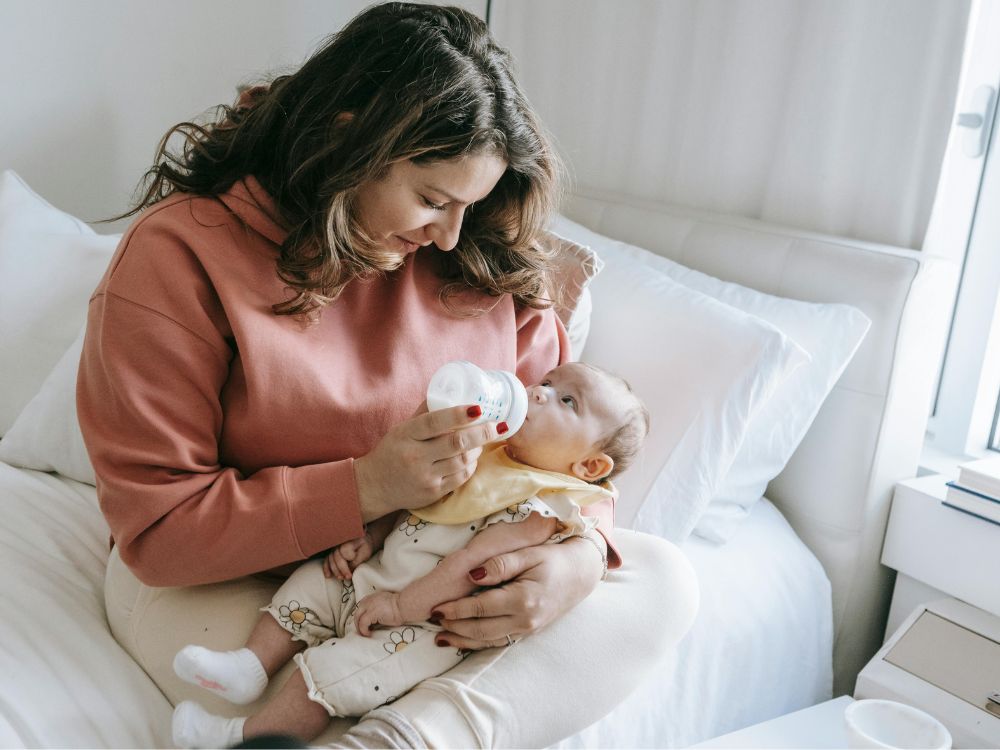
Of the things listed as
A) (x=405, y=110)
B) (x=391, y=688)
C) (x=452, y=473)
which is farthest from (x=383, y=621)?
(x=405, y=110)

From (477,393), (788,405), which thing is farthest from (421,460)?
(788,405)

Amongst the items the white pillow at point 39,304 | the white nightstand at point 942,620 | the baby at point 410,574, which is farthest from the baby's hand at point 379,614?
the white pillow at point 39,304

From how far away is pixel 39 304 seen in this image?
1.84m

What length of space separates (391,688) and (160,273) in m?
0.56

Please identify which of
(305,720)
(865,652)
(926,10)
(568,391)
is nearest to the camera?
(305,720)

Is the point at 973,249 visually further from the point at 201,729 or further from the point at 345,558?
the point at 201,729

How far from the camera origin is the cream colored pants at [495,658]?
1021 mm

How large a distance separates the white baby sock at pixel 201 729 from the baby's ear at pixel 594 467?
517 mm

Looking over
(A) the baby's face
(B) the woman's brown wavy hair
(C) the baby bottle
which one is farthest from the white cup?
(B) the woman's brown wavy hair

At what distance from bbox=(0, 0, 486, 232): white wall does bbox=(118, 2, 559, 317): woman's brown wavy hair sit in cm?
122

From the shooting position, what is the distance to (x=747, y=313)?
166cm

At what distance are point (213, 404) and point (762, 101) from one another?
1.35 metres

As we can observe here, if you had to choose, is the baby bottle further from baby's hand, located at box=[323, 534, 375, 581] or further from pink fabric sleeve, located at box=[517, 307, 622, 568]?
pink fabric sleeve, located at box=[517, 307, 622, 568]

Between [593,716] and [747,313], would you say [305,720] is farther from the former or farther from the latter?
[747,313]
